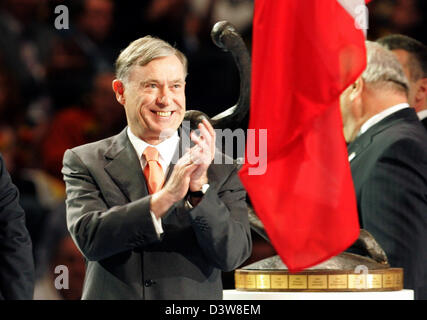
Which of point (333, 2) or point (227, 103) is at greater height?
point (227, 103)

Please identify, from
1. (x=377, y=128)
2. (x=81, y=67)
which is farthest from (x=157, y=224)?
(x=81, y=67)

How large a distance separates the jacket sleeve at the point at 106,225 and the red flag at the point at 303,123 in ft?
1.30

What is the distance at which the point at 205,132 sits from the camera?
89.8 inches

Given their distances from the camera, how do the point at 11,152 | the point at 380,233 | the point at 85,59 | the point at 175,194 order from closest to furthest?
the point at 175,194 → the point at 380,233 → the point at 11,152 → the point at 85,59

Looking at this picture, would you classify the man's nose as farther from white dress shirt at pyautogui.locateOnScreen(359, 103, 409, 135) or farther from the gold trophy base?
white dress shirt at pyautogui.locateOnScreen(359, 103, 409, 135)

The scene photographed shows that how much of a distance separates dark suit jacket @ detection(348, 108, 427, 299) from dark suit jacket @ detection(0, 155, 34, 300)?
4.01 feet

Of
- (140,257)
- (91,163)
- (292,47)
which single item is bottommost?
(140,257)

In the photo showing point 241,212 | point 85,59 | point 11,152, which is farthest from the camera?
point 85,59

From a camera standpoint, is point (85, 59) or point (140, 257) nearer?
point (140, 257)

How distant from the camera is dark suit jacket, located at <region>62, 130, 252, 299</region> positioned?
2.30 m

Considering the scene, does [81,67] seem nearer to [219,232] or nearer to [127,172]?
[127,172]

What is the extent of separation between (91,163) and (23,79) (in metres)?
2.24
